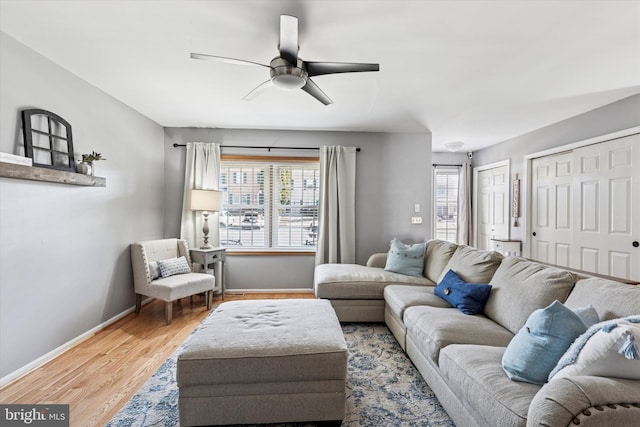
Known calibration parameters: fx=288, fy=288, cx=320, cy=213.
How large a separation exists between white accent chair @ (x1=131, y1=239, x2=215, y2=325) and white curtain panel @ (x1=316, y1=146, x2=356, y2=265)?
1.66m

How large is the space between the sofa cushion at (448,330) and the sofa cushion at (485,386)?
0.35ft

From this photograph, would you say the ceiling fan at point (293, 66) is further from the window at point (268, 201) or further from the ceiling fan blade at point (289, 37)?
the window at point (268, 201)

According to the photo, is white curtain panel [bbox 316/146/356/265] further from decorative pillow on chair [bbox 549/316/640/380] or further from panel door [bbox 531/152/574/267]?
decorative pillow on chair [bbox 549/316/640/380]

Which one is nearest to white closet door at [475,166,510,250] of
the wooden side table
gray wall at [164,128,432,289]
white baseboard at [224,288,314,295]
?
gray wall at [164,128,432,289]

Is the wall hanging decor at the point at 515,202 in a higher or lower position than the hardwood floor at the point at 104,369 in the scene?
higher

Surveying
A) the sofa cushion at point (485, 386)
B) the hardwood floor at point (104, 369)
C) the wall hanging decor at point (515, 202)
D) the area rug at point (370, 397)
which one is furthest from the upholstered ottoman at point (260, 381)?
the wall hanging decor at point (515, 202)

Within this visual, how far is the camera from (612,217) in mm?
3203

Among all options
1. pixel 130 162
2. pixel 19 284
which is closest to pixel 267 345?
pixel 19 284

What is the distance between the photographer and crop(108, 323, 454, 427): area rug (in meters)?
1.70

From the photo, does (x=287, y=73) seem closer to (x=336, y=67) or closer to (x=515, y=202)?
(x=336, y=67)

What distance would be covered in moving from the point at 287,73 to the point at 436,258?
249 cm

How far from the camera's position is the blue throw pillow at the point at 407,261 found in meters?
3.40

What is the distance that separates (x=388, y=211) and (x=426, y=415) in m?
3.00

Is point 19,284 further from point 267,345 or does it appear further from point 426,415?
point 426,415
